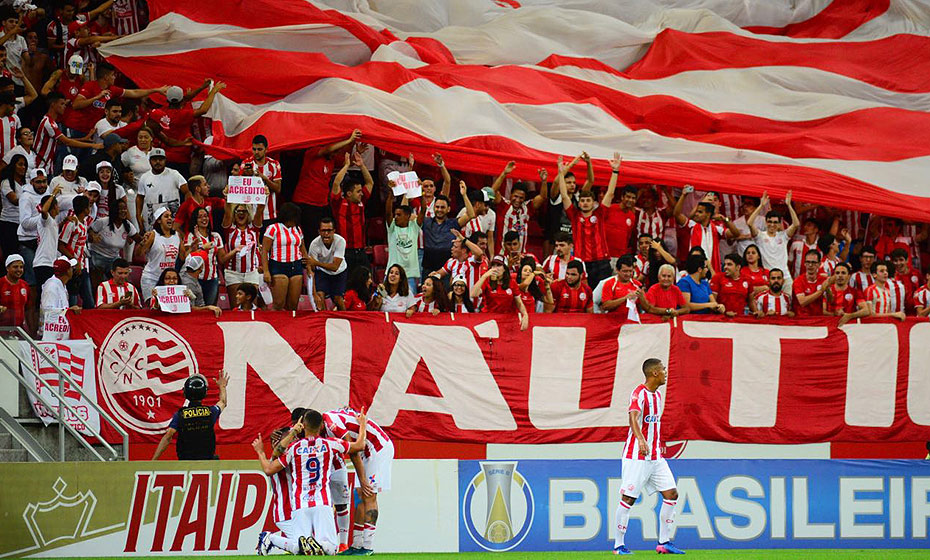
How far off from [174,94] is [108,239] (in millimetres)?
2519

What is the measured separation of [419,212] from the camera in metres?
15.8

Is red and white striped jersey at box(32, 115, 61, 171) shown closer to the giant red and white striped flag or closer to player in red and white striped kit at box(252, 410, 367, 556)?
the giant red and white striped flag

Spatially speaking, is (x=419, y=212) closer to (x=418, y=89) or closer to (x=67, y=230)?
(x=418, y=89)

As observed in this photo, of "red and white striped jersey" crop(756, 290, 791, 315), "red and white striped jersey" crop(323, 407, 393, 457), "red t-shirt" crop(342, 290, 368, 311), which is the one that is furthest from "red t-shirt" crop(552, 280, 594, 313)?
"red and white striped jersey" crop(323, 407, 393, 457)

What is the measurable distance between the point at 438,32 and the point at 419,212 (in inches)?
158

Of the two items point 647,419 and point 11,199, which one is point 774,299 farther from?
point 11,199

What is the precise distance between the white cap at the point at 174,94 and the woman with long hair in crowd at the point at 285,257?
2.63 meters

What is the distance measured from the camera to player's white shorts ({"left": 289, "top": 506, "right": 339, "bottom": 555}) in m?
10.6

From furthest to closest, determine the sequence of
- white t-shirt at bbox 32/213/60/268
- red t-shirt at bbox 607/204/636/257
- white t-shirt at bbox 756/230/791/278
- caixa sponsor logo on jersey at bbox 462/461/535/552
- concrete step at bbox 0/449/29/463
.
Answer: white t-shirt at bbox 756/230/791/278 → red t-shirt at bbox 607/204/636/257 → white t-shirt at bbox 32/213/60/268 → concrete step at bbox 0/449/29/463 → caixa sponsor logo on jersey at bbox 462/461/535/552

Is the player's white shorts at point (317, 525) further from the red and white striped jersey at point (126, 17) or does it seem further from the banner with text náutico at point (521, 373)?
the red and white striped jersey at point (126, 17)

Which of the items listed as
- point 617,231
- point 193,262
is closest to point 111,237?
point 193,262

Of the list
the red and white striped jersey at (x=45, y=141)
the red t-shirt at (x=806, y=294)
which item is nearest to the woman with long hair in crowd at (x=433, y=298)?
the red t-shirt at (x=806, y=294)

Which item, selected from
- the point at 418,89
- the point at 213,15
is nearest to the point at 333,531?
the point at 418,89

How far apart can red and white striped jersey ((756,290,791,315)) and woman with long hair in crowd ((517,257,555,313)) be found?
2739mm
